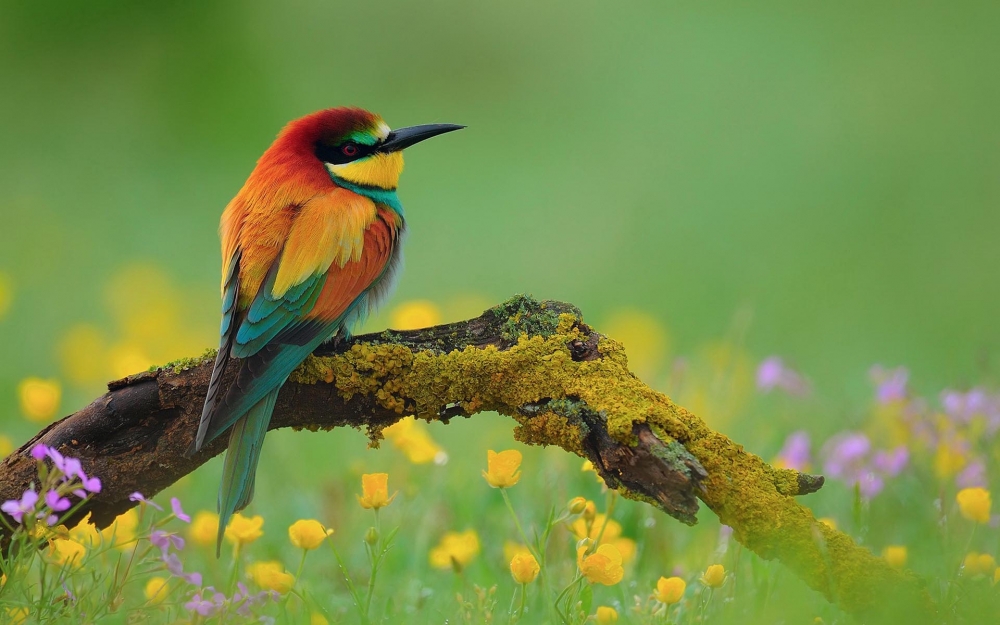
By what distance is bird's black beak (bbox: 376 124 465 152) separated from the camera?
2689 millimetres

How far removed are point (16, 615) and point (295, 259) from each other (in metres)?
0.82

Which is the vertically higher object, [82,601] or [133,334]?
[133,334]

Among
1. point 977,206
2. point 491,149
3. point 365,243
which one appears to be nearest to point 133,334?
point 365,243

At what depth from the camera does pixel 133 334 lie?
164 inches

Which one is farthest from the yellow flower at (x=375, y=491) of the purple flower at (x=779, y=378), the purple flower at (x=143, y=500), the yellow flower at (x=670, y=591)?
the purple flower at (x=779, y=378)

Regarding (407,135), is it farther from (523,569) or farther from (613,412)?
(523,569)

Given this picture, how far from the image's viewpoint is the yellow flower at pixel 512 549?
7.55 feet

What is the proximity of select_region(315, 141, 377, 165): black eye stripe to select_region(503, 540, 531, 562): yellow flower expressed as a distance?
3.28ft

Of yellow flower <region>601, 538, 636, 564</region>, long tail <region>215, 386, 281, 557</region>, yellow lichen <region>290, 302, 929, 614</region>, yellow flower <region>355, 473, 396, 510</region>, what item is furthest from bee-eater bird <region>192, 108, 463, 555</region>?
yellow flower <region>601, 538, 636, 564</region>

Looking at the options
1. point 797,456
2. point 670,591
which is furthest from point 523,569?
point 797,456

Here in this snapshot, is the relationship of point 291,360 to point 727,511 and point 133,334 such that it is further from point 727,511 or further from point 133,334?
point 133,334

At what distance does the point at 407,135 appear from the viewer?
2734mm

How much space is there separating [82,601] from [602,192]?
225 inches

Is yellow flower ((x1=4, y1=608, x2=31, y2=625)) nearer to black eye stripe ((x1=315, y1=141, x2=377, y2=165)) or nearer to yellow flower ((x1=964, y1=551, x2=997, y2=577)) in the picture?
black eye stripe ((x1=315, y1=141, x2=377, y2=165))
